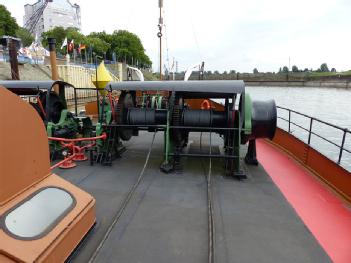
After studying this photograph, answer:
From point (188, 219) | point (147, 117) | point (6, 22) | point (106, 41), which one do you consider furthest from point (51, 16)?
point (188, 219)

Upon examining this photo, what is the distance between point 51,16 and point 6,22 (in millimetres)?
79828

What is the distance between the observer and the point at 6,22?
51000mm

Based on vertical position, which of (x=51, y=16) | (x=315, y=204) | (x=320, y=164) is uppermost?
(x=51, y=16)

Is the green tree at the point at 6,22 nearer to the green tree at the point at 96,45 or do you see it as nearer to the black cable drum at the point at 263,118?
the green tree at the point at 96,45

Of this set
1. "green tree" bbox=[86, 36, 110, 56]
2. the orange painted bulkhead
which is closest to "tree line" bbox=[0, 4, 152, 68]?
"green tree" bbox=[86, 36, 110, 56]

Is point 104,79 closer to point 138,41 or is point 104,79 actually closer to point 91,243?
point 91,243

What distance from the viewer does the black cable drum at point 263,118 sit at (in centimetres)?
586

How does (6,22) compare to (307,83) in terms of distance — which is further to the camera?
(307,83)

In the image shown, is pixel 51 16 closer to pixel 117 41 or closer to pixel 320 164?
pixel 117 41

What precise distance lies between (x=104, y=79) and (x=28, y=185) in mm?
11706

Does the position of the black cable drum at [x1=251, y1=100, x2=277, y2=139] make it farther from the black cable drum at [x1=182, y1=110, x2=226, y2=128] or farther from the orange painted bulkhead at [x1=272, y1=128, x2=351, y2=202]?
the orange painted bulkhead at [x1=272, y1=128, x2=351, y2=202]

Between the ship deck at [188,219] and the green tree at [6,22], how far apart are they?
5586 cm

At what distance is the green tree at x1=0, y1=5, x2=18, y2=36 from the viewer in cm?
4997

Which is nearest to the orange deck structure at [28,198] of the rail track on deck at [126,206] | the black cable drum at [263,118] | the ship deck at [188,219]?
the rail track on deck at [126,206]
